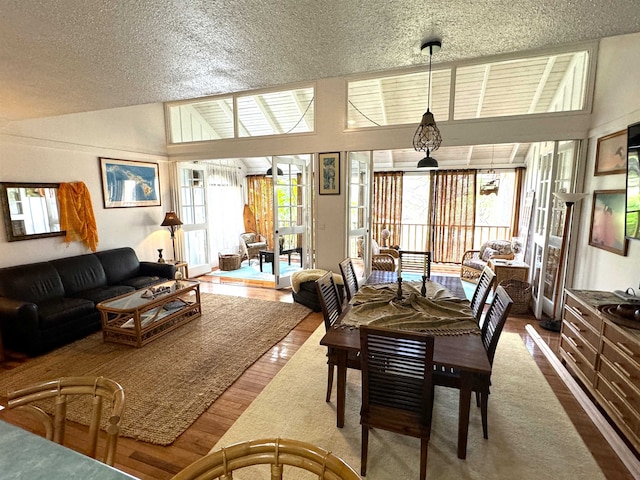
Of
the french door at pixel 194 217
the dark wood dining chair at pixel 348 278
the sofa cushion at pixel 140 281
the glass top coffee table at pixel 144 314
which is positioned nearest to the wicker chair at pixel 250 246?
the french door at pixel 194 217

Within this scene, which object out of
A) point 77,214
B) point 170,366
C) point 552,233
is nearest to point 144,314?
point 170,366

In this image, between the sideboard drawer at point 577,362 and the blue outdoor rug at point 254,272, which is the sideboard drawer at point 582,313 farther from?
the blue outdoor rug at point 254,272

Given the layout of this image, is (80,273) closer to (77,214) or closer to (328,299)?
(77,214)

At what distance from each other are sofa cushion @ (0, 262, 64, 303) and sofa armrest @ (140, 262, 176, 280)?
1.10 meters

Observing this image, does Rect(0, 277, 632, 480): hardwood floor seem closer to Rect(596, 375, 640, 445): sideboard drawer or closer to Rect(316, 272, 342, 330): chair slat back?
Rect(596, 375, 640, 445): sideboard drawer

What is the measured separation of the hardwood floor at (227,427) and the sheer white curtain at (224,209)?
454cm

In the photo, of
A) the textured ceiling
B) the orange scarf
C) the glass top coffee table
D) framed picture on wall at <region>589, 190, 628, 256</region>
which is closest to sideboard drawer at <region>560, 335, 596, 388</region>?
framed picture on wall at <region>589, 190, 628, 256</region>

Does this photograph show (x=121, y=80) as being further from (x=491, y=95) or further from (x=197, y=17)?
(x=491, y=95)

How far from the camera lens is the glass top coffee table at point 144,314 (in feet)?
10.5

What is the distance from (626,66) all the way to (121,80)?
4.27 m

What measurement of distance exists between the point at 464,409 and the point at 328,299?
3.80 ft

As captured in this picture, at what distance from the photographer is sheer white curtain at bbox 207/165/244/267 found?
7.20 metres

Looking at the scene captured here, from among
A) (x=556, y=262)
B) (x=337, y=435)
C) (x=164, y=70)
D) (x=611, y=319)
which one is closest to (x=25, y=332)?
(x=164, y=70)

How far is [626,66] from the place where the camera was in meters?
2.82
